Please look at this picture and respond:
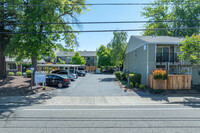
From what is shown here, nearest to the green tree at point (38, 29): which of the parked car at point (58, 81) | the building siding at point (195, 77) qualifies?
the parked car at point (58, 81)

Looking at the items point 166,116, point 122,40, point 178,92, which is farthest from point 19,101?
point 122,40

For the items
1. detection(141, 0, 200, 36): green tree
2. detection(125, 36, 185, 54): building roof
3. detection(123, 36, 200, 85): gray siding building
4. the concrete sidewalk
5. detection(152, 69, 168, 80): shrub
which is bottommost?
the concrete sidewalk

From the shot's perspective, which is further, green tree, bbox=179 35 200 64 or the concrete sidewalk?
green tree, bbox=179 35 200 64

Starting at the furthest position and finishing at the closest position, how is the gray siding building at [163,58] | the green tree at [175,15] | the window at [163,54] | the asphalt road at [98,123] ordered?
the green tree at [175,15] → the window at [163,54] → the gray siding building at [163,58] → the asphalt road at [98,123]

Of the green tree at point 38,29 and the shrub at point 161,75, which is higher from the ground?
the green tree at point 38,29

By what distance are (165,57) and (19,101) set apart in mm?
16381

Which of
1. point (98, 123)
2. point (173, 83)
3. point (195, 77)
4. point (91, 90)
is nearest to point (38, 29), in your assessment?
point (91, 90)

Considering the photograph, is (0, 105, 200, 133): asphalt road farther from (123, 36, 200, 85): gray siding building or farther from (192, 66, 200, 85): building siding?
(192, 66, 200, 85): building siding

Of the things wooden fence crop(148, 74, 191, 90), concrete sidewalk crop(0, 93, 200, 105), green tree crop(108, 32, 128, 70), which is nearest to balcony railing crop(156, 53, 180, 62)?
wooden fence crop(148, 74, 191, 90)

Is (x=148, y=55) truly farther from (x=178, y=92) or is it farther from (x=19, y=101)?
(x=19, y=101)

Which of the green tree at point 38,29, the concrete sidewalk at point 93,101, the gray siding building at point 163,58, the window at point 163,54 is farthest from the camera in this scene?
the window at point 163,54

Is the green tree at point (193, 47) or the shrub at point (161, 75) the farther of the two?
the shrub at point (161, 75)

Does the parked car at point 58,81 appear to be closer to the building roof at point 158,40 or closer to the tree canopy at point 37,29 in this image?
the tree canopy at point 37,29

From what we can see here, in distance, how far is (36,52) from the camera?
11.7 m
